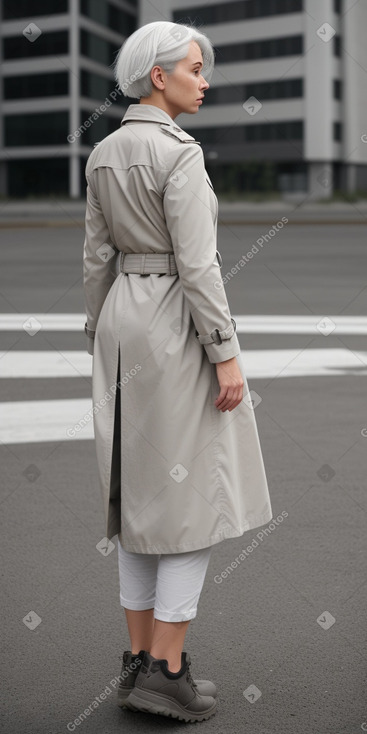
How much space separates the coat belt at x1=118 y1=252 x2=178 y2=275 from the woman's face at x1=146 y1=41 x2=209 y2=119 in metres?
0.41

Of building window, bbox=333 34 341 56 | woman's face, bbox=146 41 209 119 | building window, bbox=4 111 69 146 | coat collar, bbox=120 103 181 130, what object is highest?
woman's face, bbox=146 41 209 119

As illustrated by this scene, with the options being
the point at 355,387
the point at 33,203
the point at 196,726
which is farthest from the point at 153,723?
the point at 33,203

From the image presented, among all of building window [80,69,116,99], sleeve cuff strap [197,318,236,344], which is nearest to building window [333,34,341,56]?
building window [80,69,116,99]

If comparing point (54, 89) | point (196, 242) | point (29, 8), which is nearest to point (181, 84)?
point (196, 242)

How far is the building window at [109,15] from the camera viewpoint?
77500 mm

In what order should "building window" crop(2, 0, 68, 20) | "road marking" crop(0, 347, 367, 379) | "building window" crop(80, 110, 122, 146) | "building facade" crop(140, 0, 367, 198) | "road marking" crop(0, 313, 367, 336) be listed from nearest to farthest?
"road marking" crop(0, 347, 367, 379) < "road marking" crop(0, 313, 367, 336) < "building facade" crop(140, 0, 367, 198) < "building window" crop(80, 110, 122, 146) < "building window" crop(2, 0, 68, 20)

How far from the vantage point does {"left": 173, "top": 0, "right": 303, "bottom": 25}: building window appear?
247 ft

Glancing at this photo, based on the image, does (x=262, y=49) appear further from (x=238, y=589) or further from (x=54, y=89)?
(x=238, y=589)

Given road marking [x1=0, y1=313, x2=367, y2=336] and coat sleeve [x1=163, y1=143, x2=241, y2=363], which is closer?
coat sleeve [x1=163, y1=143, x2=241, y2=363]

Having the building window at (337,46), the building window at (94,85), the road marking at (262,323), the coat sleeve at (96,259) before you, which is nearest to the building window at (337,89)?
the building window at (337,46)

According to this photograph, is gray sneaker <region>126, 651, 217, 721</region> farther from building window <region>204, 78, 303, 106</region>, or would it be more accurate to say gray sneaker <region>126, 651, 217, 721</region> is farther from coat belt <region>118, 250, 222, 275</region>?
building window <region>204, 78, 303, 106</region>

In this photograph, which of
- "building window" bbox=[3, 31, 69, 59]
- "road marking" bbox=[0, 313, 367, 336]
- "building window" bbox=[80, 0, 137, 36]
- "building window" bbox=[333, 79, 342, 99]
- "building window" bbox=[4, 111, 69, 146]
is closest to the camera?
"road marking" bbox=[0, 313, 367, 336]

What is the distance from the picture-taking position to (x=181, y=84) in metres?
2.99

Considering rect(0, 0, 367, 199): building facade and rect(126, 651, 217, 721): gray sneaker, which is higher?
rect(126, 651, 217, 721): gray sneaker
